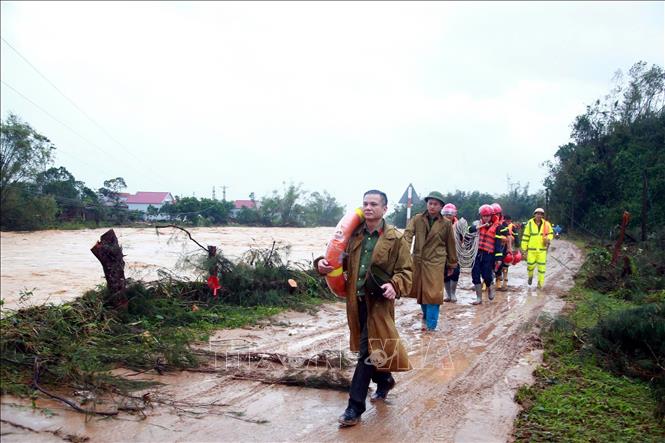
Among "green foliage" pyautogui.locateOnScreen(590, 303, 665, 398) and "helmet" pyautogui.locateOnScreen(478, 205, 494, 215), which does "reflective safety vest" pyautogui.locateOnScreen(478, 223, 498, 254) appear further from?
"green foliage" pyautogui.locateOnScreen(590, 303, 665, 398)

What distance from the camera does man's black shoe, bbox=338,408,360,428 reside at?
13.1 feet

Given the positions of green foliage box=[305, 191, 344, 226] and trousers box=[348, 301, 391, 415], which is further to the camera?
green foliage box=[305, 191, 344, 226]

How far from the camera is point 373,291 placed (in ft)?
13.6

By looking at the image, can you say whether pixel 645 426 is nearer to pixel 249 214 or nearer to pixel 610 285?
pixel 610 285

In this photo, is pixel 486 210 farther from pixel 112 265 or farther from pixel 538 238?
pixel 112 265

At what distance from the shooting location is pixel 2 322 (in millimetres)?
5121

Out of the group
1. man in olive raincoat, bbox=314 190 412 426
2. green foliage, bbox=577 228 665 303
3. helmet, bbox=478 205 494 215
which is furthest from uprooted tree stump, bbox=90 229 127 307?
green foliage, bbox=577 228 665 303

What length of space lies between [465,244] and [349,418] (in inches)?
282

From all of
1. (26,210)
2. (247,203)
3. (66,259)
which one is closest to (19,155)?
(26,210)

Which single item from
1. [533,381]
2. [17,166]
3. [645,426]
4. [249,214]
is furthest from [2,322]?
[249,214]

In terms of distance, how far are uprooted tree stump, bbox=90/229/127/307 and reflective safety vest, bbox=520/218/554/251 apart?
28.0 feet

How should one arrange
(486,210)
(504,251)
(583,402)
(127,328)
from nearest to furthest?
(583,402)
(127,328)
(486,210)
(504,251)

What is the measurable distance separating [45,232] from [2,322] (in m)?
18.5

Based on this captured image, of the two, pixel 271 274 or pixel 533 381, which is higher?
pixel 271 274
